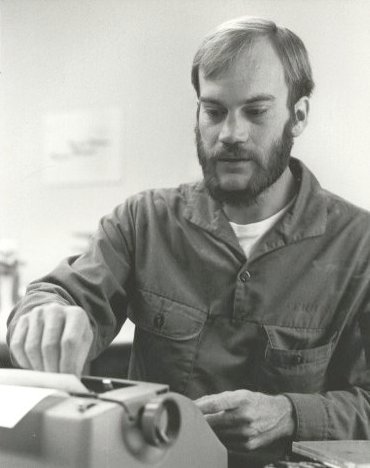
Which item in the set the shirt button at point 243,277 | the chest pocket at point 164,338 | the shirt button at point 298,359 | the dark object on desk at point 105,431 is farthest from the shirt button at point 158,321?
the dark object on desk at point 105,431

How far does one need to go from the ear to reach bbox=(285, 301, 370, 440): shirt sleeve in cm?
44

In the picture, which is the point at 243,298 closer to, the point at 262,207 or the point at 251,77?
the point at 262,207

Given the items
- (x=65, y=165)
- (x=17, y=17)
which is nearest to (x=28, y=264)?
(x=65, y=165)

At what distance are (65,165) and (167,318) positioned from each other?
56 cm

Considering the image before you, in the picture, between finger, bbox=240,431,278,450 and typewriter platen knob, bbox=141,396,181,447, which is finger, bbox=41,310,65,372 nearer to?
typewriter platen knob, bbox=141,396,181,447

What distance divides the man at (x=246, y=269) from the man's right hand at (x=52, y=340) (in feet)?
0.94

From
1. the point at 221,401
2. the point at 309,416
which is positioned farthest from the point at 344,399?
the point at 221,401

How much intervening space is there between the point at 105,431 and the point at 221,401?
38cm

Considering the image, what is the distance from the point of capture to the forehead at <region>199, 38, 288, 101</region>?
52.7 inches

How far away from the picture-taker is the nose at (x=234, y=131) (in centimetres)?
134

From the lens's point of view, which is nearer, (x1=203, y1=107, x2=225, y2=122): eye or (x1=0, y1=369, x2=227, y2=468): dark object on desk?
(x1=0, y1=369, x2=227, y2=468): dark object on desk

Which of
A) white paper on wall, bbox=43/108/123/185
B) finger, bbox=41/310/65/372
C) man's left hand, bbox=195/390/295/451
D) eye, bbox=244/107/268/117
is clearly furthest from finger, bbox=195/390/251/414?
white paper on wall, bbox=43/108/123/185

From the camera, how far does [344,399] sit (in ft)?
4.12

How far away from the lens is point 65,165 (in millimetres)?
1730
